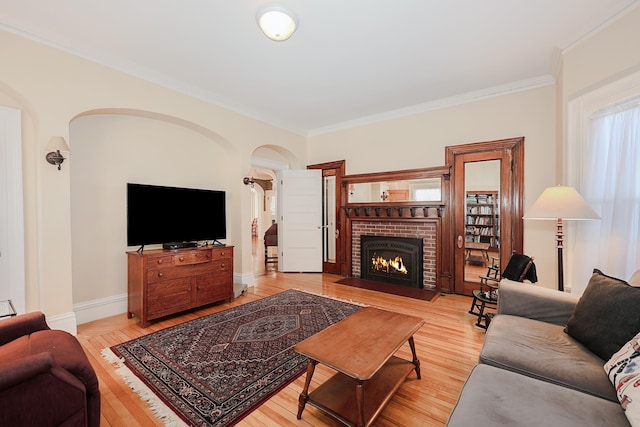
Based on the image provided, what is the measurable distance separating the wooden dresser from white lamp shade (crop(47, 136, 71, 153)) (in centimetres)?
123

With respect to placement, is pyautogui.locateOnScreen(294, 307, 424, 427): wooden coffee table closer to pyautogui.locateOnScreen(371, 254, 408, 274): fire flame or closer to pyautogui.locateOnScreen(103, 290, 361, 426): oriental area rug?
pyautogui.locateOnScreen(103, 290, 361, 426): oriental area rug

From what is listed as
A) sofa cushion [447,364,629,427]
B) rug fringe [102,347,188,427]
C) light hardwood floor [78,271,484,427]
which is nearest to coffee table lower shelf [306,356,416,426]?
light hardwood floor [78,271,484,427]

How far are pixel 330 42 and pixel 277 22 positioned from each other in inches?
24.6

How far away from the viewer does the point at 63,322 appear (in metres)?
2.67

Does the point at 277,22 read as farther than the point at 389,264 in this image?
No

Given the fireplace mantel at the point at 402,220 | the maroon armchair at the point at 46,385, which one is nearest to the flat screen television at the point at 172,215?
the maroon armchair at the point at 46,385

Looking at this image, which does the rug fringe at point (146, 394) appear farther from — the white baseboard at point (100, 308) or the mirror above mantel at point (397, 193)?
the mirror above mantel at point (397, 193)

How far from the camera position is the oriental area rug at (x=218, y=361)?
1.76 meters

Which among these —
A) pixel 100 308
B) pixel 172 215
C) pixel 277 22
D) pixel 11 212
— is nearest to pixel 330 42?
pixel 277 22

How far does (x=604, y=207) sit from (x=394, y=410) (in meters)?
2.45

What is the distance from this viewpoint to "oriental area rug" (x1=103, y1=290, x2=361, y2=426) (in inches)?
69.2

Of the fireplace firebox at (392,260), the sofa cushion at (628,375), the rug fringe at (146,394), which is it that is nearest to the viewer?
the sofa cushion at (628,375)

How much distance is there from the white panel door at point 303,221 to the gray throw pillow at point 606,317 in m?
4.18

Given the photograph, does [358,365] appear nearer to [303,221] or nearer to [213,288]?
[213,288]
